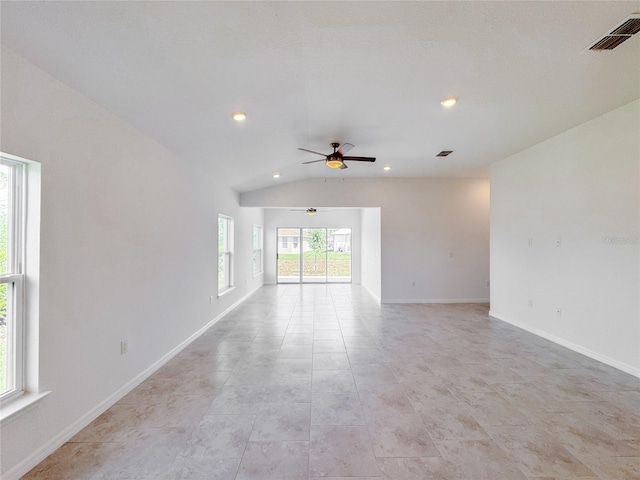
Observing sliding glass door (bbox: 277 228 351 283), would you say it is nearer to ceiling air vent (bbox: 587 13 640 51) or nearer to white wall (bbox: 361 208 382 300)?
white wall (bbox: 361 208 382 300)

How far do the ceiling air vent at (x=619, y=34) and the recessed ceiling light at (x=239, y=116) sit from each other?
116 inches

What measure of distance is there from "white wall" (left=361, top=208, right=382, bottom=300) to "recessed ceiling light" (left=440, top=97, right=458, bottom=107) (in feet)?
13.6

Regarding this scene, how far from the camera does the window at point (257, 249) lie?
890cm

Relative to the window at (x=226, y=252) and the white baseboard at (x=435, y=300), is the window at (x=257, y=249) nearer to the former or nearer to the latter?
the window at (x=226, y=252)

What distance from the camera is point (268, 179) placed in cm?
607

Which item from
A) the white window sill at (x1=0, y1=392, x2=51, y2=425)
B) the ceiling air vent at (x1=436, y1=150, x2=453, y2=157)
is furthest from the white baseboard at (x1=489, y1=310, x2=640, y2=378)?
the white window sill at (x1=0, y1=392, x2=51, y2=425)

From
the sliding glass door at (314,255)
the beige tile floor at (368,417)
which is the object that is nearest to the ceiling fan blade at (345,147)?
the beige tile floor at (368,417)

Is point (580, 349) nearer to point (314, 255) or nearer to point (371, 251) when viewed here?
point (371, 251)

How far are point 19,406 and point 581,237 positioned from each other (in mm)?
5601

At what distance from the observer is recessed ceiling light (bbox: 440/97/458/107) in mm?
2887

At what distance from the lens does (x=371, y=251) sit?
26.9 feet

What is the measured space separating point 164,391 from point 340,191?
5115 mm

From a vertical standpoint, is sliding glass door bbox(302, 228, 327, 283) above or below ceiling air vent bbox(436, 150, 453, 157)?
below

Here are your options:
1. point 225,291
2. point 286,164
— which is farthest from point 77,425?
point 286,164
